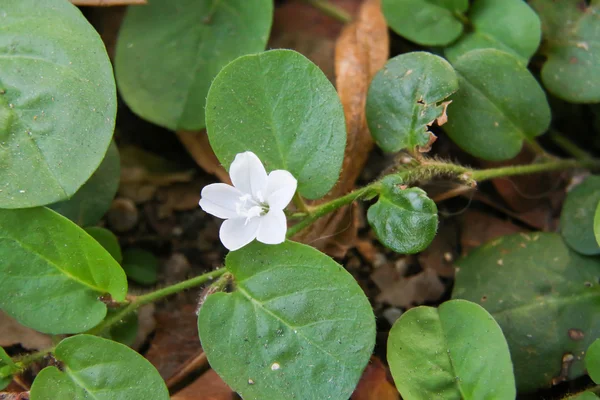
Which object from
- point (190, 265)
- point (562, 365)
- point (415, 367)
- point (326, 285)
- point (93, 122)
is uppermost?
point (93, 122)

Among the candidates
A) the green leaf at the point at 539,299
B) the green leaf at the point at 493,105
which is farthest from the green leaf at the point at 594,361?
the green leaf at the point at 493,105

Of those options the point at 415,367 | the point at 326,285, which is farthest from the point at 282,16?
the point at 415,367

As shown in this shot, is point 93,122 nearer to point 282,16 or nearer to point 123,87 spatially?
point 123,87

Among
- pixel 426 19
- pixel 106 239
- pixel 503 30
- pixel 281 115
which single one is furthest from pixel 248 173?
pixel 503 30

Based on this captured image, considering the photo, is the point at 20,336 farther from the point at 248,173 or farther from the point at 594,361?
the point at 594,361

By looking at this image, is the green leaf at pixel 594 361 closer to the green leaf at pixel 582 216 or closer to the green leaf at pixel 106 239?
the green leaf at pixel 582 216
